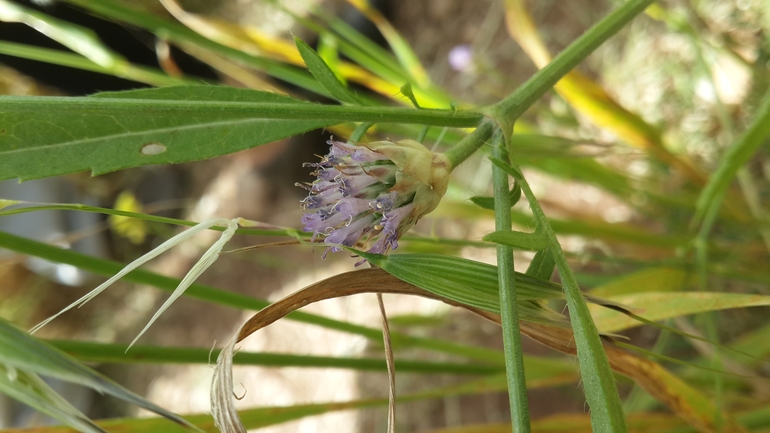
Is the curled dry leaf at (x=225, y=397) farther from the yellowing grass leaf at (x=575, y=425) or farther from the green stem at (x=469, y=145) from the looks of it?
the yellowing grass leaf at (x=575, y=425)

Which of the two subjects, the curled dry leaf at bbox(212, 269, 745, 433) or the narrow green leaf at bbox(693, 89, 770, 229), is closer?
the curled dry leaf at bbox(212, 269, 745, 433)

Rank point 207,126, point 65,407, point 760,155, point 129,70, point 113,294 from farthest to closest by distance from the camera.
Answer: point 113,294, point 760,155, point 129,70, point 207,126, point 65,407

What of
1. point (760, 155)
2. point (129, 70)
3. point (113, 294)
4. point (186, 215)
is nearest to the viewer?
point (129, 70)

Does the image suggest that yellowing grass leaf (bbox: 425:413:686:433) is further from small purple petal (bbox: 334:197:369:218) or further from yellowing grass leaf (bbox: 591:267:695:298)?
small purple petal (bbox: 334:197:369:218)

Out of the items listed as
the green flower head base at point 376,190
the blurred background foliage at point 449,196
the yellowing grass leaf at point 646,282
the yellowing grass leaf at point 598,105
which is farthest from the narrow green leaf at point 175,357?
the yellowing grass leaf at point 598,105

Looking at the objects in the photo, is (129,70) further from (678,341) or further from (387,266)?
(678,341)

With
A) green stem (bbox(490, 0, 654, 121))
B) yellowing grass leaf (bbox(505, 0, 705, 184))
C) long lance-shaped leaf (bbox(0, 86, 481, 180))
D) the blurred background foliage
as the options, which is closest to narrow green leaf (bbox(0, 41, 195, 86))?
the blurred background foliage

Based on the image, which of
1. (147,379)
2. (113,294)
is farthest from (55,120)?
(113,294)
